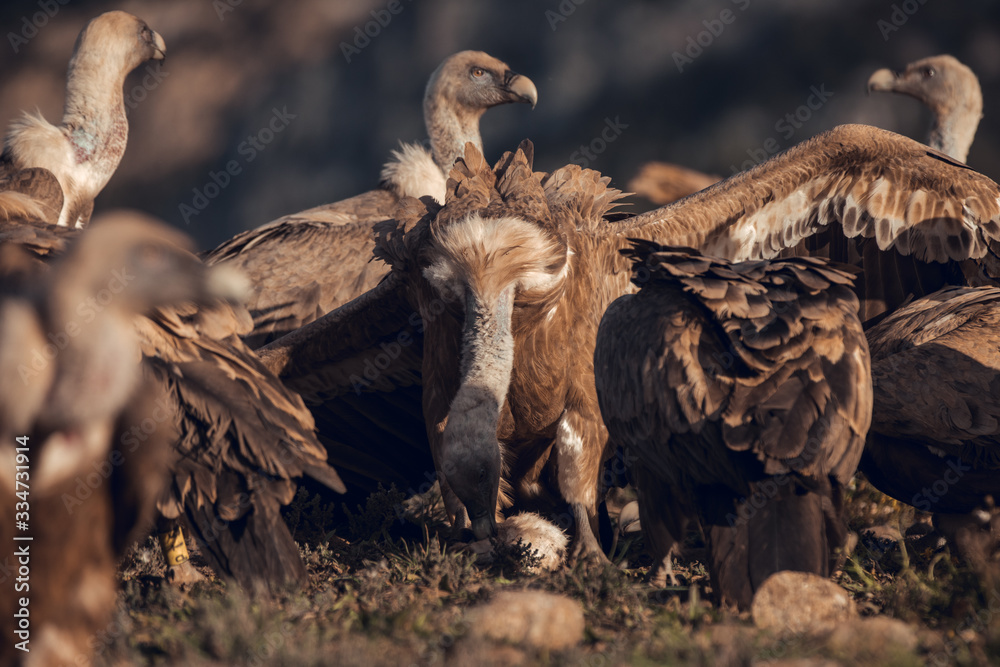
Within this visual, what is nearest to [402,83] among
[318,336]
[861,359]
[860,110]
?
[860,110]

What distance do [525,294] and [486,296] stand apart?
0.58 feet

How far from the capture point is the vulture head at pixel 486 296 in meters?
3.75

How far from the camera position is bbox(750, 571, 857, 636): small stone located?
2.77 metres

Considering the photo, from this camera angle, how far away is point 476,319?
4.07m

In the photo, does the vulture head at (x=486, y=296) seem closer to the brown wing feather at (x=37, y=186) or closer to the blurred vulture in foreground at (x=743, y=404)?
the blurred vulture in foreground at (x=743, y=404)

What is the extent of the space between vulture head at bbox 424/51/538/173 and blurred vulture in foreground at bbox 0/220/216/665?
564cm

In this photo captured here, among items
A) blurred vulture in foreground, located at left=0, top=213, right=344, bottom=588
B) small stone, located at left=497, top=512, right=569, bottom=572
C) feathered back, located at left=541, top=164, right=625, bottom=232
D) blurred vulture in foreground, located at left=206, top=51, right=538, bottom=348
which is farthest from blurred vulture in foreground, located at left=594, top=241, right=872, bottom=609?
blurred vulture in foreground, located at left=206, top=51, right=538, bottom=348

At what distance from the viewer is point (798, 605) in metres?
2.79

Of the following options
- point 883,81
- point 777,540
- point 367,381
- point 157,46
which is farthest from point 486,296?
point 883,81

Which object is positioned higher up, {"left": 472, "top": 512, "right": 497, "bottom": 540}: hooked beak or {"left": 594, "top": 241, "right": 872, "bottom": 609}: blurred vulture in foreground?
{"left": 594, "top": 241, "right": 872, "bottom": 609}: blurred vulture in foreground

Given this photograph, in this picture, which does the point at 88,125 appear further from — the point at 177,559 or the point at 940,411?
the point at 940,411

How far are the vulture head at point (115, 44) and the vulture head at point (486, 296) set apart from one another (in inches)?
187

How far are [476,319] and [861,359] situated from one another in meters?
1.58

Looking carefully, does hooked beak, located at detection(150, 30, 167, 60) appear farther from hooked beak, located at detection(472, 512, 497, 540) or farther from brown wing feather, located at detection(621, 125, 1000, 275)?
hooked beak, located at detection(472, 512, 497, 540)
